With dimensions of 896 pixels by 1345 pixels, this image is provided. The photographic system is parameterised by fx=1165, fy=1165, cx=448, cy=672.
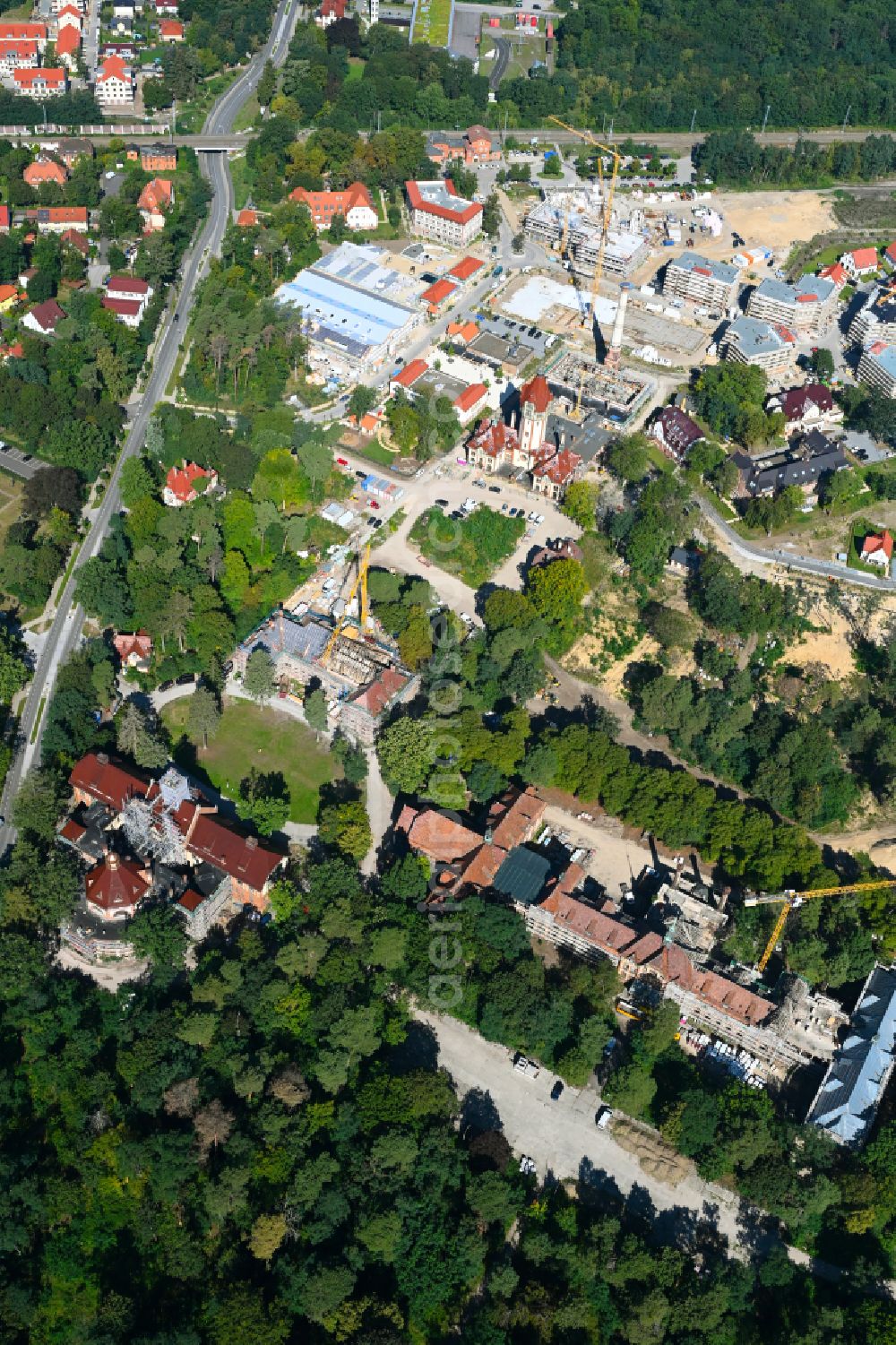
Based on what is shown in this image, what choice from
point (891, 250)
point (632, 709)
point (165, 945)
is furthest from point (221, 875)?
point (891, 250)

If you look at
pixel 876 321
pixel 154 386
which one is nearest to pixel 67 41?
pixel 154 386

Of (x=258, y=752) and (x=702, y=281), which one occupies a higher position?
(x=702, y=281)

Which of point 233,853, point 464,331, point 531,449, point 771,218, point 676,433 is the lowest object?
point 233,853

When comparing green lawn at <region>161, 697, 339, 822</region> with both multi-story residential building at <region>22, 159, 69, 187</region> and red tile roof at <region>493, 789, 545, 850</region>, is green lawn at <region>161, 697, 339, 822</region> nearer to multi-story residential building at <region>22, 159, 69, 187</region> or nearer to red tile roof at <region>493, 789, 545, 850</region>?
red tile roof at <region>493, 789, 545, 850</region>

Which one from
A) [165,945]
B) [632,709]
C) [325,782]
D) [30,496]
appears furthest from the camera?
[30,496]

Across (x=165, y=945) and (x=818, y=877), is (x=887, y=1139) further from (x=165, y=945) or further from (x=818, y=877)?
(x=165, y=945)

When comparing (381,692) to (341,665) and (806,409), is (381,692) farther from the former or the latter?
(806,409)
